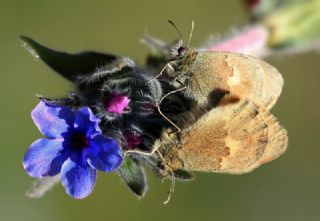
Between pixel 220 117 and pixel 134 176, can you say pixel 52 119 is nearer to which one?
pixel 134 176

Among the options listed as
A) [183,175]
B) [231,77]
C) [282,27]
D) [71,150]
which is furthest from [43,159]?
[282,27]

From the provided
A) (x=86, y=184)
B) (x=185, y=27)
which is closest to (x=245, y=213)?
(x=185, y=27)

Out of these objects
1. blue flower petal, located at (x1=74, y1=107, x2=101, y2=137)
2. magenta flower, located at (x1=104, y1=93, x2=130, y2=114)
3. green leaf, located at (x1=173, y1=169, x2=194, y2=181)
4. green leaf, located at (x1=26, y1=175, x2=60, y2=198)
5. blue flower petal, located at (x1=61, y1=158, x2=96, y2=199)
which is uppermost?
magenta flower, located at (x1=104, y1=93, x2=130, y2=114)

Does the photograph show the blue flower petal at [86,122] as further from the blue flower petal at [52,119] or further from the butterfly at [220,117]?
the butterfly at [220,117]

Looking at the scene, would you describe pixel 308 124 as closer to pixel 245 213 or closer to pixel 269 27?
pixel 245 213

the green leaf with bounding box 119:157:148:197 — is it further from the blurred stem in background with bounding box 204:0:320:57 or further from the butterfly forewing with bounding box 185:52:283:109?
the blurred stem in background with bounding box 204:0:320:57

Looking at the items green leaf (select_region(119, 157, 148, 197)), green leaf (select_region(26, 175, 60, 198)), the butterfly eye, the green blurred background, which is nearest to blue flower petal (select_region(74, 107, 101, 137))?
green leaf (select_region(119, 157, 148, 197))

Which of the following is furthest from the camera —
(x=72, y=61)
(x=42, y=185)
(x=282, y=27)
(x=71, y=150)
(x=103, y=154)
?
(x=282, y=27)
